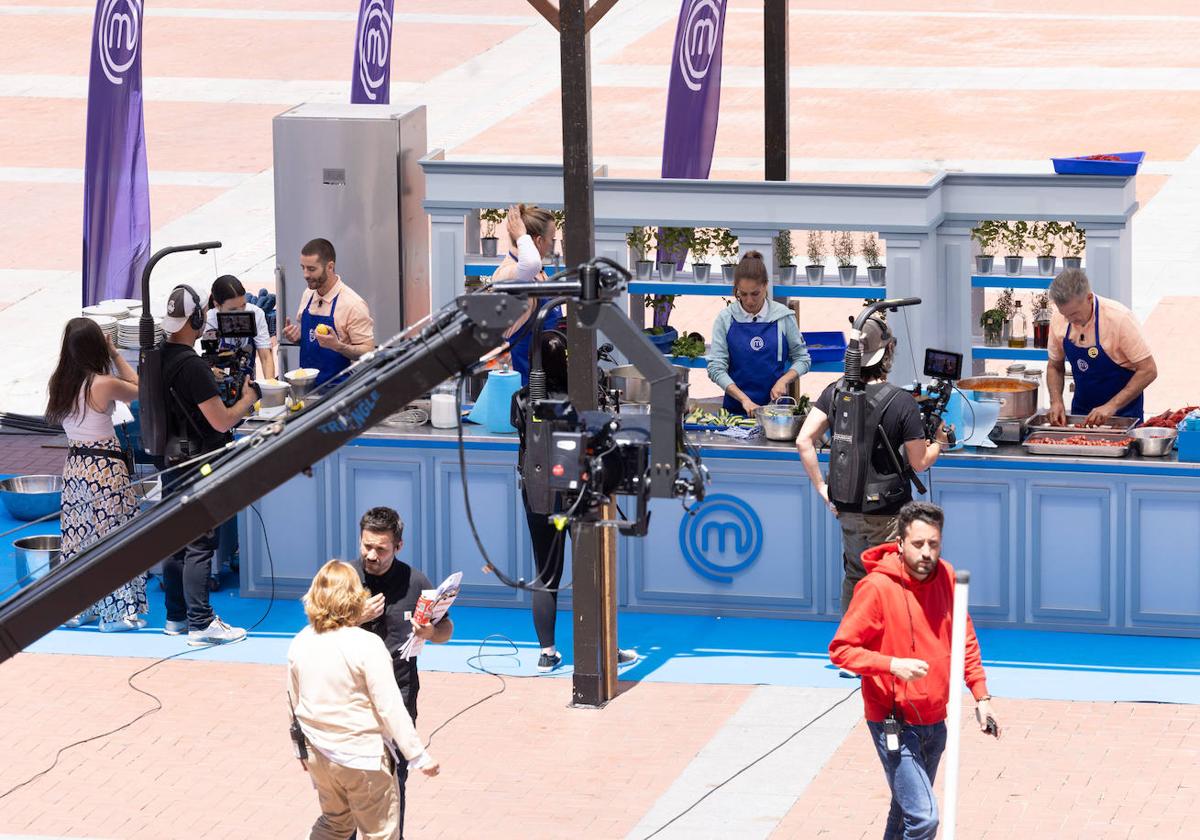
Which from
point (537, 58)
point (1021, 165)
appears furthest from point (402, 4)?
point (1021, 165)

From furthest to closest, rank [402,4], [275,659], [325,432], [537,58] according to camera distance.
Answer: [402,4]
[537,58]
[275,659]
[325,432]

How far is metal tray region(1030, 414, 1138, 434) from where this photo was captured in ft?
40.4

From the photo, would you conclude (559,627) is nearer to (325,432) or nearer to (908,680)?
(908,680)

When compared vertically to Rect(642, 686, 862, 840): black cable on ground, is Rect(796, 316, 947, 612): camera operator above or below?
above

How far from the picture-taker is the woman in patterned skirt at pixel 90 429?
12.0 meters

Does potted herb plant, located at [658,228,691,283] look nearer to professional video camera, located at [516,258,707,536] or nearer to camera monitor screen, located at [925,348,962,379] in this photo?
camera monitor screen, located at [925,348,962,379]

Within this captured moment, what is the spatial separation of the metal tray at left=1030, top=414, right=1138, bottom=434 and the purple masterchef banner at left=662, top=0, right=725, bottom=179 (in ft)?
15.8

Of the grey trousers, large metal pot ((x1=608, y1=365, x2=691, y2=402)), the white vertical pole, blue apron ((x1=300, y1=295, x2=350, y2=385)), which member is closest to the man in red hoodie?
the white vertical pole

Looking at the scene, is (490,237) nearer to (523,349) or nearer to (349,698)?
(523,349)

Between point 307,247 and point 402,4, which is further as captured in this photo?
point 402,4

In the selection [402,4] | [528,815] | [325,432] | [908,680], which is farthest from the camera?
[402,4]

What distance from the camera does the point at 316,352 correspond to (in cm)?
1366

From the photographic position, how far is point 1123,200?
13.9 metres

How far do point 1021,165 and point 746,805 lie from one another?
1771cm
